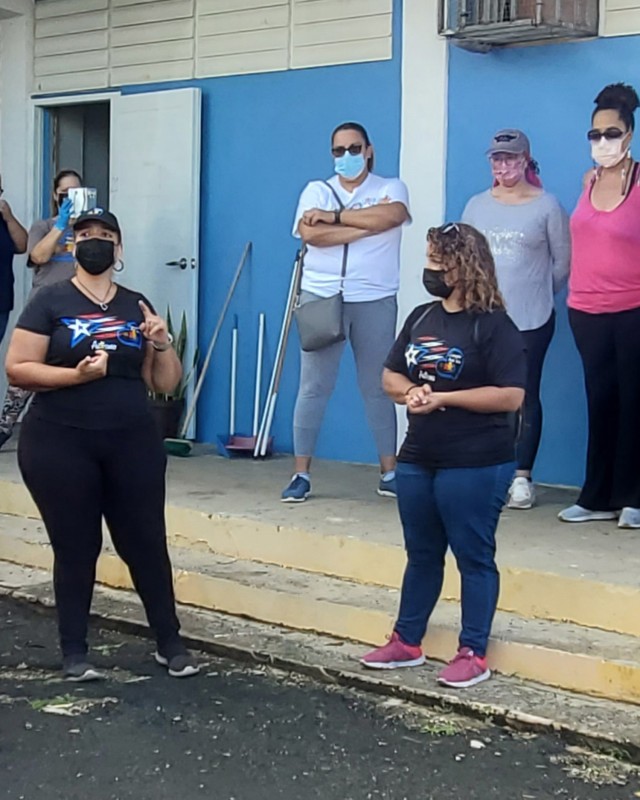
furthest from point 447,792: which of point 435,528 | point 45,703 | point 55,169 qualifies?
point 55,169

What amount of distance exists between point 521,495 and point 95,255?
8.85 ft

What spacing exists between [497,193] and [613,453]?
142 centimetres

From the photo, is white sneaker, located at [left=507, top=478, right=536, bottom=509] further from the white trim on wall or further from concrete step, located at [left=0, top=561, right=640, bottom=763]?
concrete step, located at [left=0, top=561, right=640, bottom=763]

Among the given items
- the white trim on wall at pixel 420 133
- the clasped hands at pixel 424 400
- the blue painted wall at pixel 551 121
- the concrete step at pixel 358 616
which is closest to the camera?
the clasped hands at pixel 424 400

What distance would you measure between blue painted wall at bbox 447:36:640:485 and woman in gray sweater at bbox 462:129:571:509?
45 centimetres

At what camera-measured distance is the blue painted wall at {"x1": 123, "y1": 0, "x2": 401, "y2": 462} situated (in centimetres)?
796

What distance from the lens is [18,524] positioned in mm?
7406

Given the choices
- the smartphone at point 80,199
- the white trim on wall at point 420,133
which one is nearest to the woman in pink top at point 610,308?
the white trim on wall at point 420,133

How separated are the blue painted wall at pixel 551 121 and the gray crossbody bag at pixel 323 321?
1120 mm

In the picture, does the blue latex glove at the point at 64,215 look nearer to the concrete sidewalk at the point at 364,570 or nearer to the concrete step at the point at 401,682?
the concrete sidewalk at the point at 364,570

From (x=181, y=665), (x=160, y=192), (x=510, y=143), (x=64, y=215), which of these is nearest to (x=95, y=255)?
(x=181, y=665)

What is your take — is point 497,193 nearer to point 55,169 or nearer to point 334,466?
point 334,466

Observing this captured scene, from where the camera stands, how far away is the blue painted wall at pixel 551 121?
276 inches

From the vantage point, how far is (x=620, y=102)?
6.12 meters
